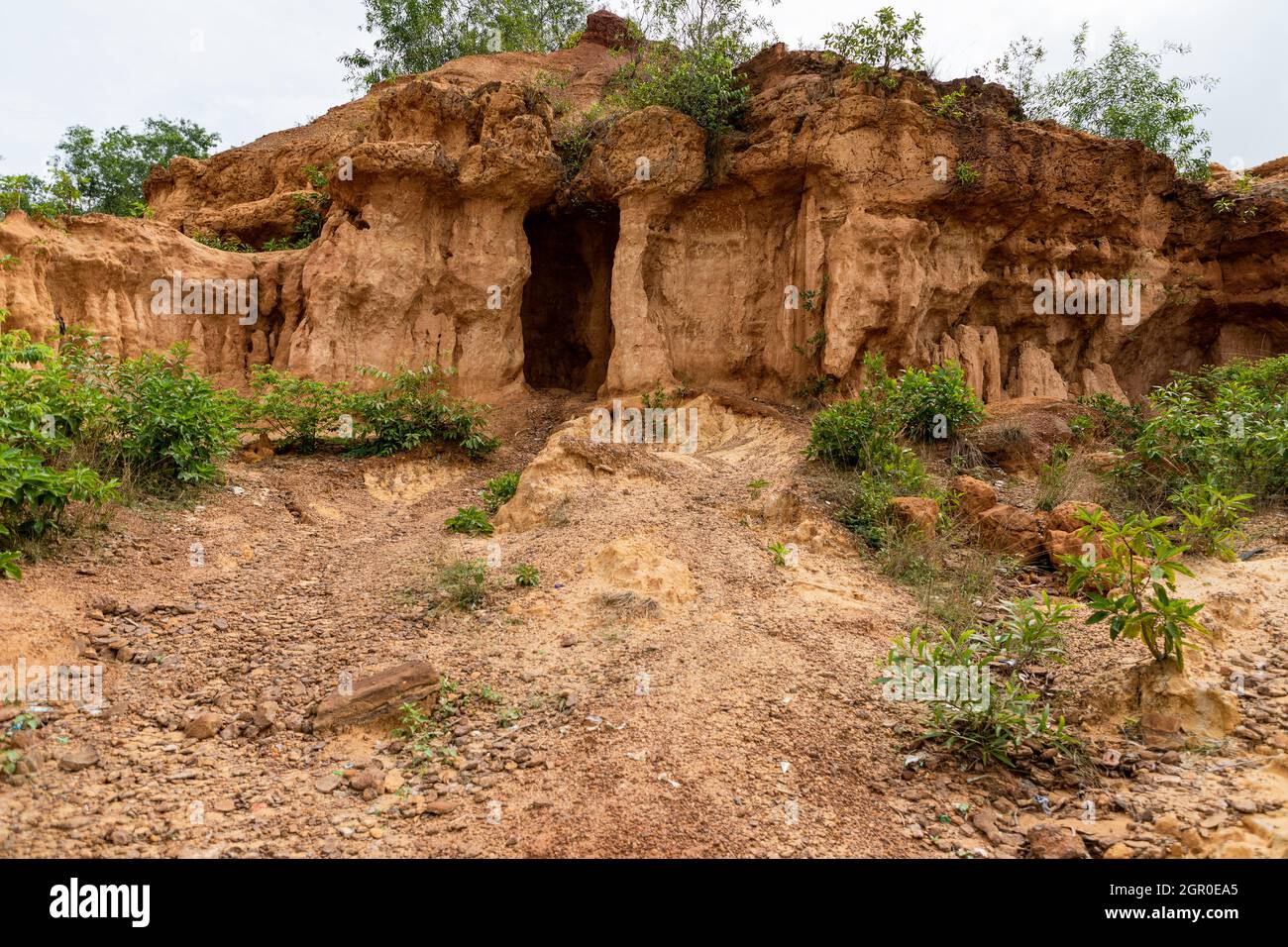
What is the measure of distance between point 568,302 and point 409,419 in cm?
429

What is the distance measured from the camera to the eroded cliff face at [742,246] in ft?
32.6

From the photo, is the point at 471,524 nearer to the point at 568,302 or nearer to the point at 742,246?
the point at 742,246

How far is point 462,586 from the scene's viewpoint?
17.9 feet

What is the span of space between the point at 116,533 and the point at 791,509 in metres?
5.21

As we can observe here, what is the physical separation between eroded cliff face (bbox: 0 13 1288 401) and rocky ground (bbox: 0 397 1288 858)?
416cm

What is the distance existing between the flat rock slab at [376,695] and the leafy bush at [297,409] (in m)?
5.12

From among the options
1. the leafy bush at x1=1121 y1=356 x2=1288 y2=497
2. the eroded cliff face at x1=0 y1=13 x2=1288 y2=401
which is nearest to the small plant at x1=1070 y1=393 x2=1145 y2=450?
the leafy bush at x1=1121 y1=356 x2=1288 y2=497

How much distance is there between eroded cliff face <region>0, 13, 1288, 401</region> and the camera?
32.6 feet

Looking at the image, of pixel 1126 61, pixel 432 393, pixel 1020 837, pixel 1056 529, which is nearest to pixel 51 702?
pixel 1020 837

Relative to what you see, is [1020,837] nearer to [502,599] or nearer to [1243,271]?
[502,599]

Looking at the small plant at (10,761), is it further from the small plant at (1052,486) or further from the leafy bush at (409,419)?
the small plant at (1052,486)

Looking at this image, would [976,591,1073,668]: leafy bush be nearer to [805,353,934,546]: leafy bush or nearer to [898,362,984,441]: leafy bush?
[805,353,934,546]: leafy bush

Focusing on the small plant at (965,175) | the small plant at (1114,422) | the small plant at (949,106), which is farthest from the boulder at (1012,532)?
the small plant at (949,106)
